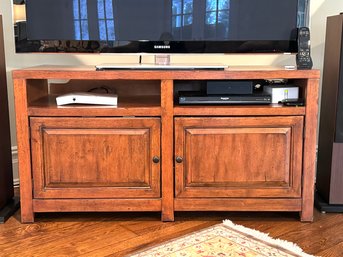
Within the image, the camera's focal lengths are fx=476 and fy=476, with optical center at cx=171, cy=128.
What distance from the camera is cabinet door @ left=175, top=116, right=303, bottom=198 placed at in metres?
1.89

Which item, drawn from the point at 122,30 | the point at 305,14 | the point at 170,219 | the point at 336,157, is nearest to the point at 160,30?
the point at 122,30

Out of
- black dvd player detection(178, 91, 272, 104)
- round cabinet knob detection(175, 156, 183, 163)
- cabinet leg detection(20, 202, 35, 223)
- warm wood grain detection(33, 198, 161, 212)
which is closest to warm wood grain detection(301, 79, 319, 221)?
black dvd player detection(178, 91, 272, 104)

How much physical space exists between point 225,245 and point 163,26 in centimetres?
92

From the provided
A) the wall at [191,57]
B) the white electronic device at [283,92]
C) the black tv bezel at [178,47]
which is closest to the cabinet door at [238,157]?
the white electronic device at [283,92]

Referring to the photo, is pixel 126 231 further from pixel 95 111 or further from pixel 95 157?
pixel 95 111

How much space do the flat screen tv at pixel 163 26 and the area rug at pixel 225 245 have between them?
76cm

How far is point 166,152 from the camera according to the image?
1905 mm

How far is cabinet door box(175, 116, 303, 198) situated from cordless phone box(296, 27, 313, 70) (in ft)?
0.69

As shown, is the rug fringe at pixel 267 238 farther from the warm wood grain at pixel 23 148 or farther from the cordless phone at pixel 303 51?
the warm wood grain at pixel 23 148

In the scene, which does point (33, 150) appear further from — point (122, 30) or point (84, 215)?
point (122, 30)

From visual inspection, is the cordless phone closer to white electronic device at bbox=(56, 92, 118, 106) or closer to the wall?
the wall

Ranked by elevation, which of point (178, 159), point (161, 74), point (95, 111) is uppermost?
point (161, 74)

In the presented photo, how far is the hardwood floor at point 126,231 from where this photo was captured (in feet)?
5.60

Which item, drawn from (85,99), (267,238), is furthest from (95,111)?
(267,238)
